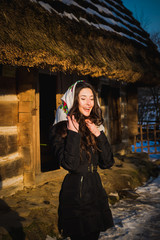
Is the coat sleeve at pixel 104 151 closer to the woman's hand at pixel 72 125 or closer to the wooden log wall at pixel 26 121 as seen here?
the woman's hand at pixel 72 125

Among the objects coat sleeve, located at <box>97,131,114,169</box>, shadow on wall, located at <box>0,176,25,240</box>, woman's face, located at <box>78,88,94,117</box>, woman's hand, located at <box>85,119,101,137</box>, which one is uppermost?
woman's face, located at <box>78,88,94,117</box>

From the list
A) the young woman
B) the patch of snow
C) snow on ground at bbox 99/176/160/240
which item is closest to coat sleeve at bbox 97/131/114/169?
the young woman

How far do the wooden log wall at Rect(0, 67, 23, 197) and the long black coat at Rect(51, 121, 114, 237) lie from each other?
206 cm

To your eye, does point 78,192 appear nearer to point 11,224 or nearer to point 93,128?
Answer: point 93,128

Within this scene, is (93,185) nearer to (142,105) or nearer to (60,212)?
(60,212)

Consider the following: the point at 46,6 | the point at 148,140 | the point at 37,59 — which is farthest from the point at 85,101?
the point at 148,140

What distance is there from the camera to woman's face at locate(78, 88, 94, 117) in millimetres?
1845

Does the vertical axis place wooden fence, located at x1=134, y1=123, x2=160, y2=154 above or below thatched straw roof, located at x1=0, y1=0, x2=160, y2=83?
below

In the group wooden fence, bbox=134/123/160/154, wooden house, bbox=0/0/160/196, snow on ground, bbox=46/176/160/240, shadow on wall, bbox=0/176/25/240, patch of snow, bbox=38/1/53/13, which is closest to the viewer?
shadow on wall, bbox=0/176/25/240

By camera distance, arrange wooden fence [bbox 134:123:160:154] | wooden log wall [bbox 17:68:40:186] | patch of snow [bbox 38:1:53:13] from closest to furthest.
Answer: patch of snow [bbox 38:1:53:13]
wooden log wall [bbox 17:68:40:186]
wooden fence [bbox 134:123:160:154]

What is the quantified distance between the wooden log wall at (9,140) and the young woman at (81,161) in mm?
2034

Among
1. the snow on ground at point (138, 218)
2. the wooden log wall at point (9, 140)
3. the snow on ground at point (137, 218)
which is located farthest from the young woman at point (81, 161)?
the wooden log wall at point (9, 140)

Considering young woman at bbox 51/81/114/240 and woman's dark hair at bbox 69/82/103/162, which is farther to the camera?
woman's dark hair at bbox 69/82/103/162

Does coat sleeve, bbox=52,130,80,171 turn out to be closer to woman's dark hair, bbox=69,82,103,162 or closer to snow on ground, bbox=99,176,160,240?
woman's dark hair, bbox=69,82,103,162
